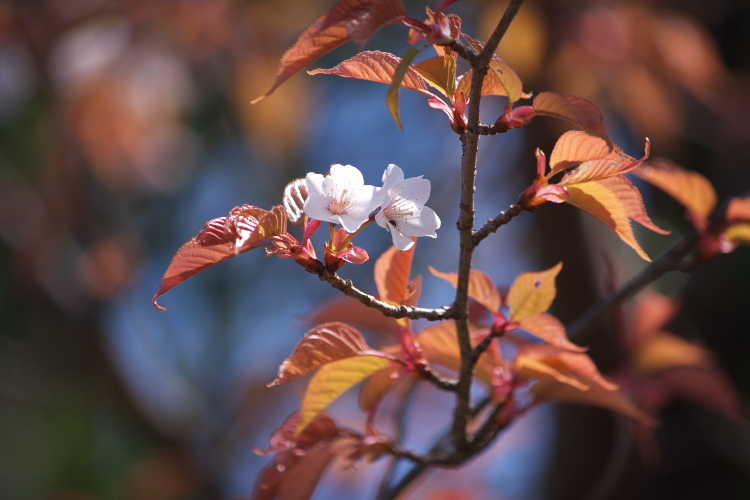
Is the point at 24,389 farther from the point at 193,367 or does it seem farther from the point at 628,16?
the point at 628,16

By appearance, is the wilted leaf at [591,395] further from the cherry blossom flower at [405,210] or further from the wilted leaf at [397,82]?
the wilted leaf at [397,82]

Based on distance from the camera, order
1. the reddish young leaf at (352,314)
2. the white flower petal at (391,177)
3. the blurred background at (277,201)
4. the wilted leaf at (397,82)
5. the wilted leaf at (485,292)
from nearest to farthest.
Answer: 1. the wilted leaf at (397,82)
2. the white flower petal at (391,177)
3. the wilted leaf at (485,292)
4. the reddish young leaf at (352,314)
5. the blurred background at (277,201)

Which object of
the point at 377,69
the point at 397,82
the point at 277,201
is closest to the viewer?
the point at 397,82

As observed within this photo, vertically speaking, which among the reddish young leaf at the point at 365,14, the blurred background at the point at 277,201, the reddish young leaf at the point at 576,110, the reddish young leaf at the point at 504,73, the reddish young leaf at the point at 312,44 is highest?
the reddish young leaf at the point at 365,14

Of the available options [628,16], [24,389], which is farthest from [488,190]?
[24,389]

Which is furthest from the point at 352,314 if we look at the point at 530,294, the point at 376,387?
the point at 530,294

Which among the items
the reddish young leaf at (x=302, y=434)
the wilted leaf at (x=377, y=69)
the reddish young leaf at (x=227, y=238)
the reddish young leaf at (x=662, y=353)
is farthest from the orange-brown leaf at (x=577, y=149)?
the reddish young leaf at (x=662, y=353)

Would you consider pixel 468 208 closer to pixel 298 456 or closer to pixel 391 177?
pixel 391 177
